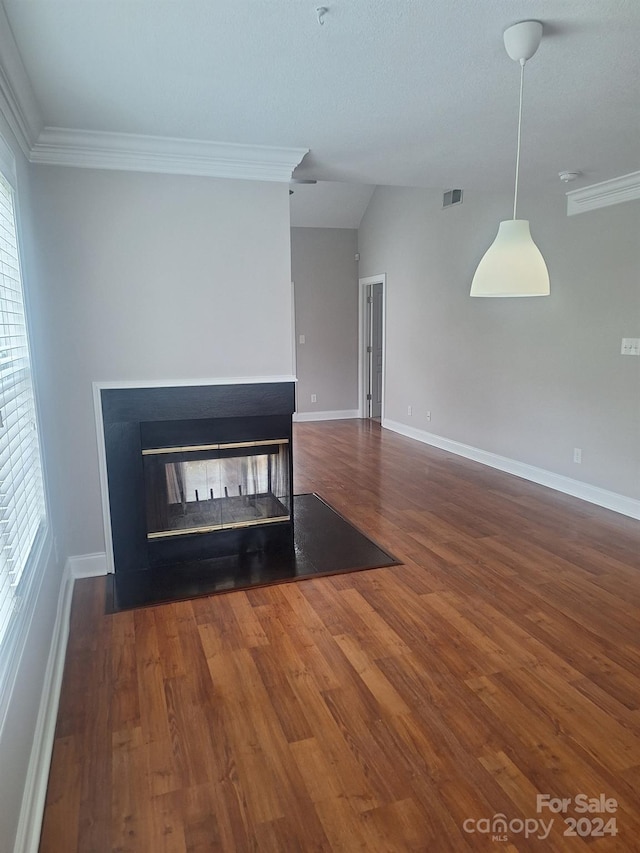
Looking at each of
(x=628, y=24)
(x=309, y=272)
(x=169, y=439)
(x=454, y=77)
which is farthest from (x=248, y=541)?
(x=309, y=272)

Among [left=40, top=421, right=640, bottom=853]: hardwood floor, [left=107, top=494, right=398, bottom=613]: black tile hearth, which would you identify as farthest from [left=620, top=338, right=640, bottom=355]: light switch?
[left=107, top=494, right=398, bottom=613]: black tile hearth

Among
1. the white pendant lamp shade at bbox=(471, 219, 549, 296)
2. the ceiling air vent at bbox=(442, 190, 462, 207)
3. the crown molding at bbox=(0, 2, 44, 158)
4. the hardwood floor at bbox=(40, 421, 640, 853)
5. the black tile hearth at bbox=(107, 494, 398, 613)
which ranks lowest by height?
the hardwood floor at bbox=(40, 421, 640, 853)

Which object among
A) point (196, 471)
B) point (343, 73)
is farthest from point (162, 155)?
point (196, 471)

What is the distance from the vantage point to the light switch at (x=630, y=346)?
403cm

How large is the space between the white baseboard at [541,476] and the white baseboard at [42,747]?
3.83m

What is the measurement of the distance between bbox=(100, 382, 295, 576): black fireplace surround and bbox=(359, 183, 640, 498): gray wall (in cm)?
251

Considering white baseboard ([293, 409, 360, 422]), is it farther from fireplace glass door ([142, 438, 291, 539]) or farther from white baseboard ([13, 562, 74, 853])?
white baseboard ([13, 562, 74, 853])

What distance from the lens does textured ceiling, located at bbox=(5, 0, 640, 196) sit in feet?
5.98

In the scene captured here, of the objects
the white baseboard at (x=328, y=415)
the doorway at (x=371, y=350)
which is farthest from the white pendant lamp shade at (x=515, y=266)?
the white baseboard at (x=328, y=415)

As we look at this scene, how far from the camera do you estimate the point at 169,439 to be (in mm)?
3275

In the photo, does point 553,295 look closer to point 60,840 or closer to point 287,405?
point 287,405

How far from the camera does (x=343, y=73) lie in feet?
7.33

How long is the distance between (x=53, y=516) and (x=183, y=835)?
6.11 ft

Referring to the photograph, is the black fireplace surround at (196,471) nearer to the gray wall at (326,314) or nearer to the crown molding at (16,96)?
the crown molding at (16,96)
